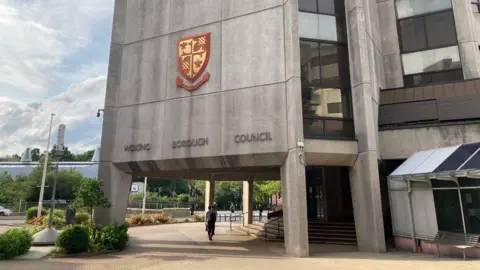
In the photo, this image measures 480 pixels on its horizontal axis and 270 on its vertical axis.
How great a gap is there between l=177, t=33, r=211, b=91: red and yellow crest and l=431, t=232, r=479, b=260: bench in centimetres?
1220

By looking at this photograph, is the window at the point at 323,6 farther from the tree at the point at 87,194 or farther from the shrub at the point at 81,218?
the shrub at the point at 81,218

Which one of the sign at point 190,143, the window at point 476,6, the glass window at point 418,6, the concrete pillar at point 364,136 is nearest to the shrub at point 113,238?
the sign at point 190,143

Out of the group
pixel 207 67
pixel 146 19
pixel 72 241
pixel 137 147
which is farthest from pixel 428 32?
pixel 72 241

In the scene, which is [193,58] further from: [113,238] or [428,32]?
[428,32]

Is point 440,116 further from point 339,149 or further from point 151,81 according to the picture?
point 151,81

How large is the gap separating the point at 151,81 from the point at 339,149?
10.5 meters

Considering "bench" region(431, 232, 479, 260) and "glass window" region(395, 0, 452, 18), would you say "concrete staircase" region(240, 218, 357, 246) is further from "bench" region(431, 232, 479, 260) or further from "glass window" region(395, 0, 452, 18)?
"glass window" region(395, 0, 452, 18)

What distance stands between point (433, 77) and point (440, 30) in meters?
2.87

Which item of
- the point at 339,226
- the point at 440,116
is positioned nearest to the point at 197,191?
the point at 339,226

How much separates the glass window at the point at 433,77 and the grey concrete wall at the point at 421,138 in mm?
3340

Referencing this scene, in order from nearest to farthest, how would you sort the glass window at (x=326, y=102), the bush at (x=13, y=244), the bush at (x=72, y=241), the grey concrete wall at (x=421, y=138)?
the bush at (x=13, y=244) → the bush at (x=72, y=241) → the glass window at (x=326, y=102) → the grey concrete wall at (x=421, y=138)

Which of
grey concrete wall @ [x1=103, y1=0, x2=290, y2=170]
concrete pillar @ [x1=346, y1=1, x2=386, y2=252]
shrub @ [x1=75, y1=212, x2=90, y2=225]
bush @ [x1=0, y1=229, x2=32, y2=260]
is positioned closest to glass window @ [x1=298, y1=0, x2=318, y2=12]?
grey concrete wall @ [x1=103, y1=0, x2=290, y2=170]

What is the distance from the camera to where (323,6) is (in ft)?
53.8

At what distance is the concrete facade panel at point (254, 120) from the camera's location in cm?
1416
